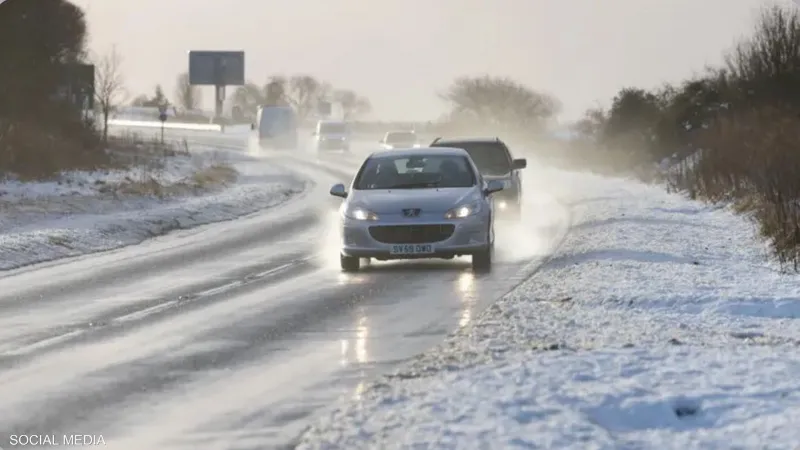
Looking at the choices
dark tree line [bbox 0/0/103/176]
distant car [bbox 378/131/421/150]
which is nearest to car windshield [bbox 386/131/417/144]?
distant car [bbox 378/131/421/150]

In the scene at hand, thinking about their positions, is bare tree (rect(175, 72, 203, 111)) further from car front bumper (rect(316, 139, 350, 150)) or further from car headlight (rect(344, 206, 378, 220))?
car headlight (rect(344, 206, 378, 220))

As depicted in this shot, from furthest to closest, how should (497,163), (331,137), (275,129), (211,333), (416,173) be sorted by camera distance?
(275,129) → (331,137) → (497,163) → (416,173) → (211,333)

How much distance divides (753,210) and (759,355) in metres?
18.5

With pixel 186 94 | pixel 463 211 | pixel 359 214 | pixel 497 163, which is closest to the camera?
pixel 463 211

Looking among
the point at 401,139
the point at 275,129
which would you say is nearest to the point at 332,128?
the point at 275,129

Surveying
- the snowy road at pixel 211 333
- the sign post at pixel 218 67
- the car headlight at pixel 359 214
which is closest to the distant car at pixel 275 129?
the sign post at pixel 218 67

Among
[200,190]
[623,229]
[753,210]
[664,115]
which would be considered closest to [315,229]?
[623,229]

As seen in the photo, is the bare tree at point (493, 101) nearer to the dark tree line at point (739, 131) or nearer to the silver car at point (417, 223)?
the dark tree line at point (739, 131)

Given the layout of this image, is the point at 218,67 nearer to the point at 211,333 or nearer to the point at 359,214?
the point at 359,214

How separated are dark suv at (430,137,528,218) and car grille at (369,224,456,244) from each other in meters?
10.9

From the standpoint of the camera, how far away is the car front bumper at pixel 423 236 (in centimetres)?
1869

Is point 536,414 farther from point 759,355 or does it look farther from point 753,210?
point 753,210

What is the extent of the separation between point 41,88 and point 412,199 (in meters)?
36.0

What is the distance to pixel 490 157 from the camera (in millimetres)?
29938
